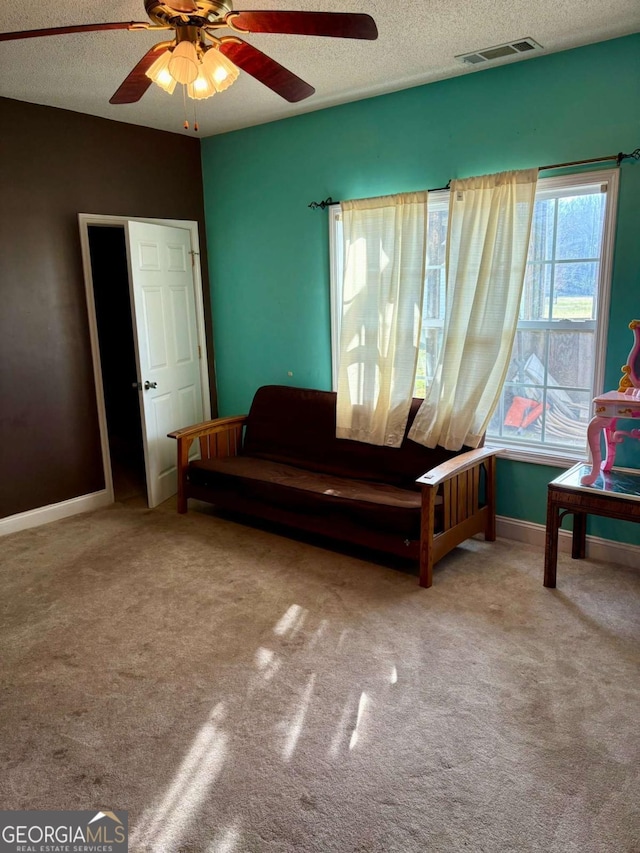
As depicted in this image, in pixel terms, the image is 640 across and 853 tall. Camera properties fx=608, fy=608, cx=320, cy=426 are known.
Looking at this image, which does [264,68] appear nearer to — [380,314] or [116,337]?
[380,314]

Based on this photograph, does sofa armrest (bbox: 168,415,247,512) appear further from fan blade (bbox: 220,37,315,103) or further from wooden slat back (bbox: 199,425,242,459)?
fan blade (bbox: 220,37,315,103)

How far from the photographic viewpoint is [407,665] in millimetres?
2404

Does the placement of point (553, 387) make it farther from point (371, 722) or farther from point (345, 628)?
point (371, 722)

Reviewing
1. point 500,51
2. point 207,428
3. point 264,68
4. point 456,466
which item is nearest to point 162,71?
point 264,68

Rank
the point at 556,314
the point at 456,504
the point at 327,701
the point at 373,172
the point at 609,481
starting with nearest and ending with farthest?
the point at 327,701 → the point at 609,481 → the point at 456,504 → the point at 556,314 → the point at 373,172

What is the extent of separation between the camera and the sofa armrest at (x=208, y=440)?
13.3 ft

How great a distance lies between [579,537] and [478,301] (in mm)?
1371

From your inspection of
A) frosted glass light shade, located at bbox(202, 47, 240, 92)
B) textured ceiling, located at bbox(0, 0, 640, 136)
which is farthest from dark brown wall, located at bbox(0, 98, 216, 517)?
frosted glass light shade, located at bbox(202, 47, 240, 92)

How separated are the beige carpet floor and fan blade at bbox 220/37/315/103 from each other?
7.17 feet

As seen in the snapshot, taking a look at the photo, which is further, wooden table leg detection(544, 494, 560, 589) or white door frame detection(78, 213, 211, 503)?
white door frame detection(78, 213, 211, 503)

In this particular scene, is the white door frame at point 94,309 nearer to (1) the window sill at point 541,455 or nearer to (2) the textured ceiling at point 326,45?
(2) the textured ceiling at point 326,45

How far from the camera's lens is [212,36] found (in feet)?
6.46

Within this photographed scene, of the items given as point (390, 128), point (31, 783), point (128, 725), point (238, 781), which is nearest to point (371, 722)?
point (238, 781)

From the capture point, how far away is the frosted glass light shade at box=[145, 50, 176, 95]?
6.63 feet
